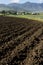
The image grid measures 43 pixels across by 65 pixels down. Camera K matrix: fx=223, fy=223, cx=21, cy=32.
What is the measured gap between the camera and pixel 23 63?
1146 centimetres

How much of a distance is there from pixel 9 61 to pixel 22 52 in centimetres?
249

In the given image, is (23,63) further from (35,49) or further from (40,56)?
(35,49)

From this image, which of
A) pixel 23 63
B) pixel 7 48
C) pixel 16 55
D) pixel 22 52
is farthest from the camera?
pixel 7 48

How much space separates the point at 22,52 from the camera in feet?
46.1

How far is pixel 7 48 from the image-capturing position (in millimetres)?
15000

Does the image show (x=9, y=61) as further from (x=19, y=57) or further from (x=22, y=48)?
(x=22, y=48)

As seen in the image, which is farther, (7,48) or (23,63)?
(7,48)

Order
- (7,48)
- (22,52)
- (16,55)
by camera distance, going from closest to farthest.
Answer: (16,55), (22,52), (7,48)

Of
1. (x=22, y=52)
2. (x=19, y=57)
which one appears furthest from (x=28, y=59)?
(x=22, y=52)

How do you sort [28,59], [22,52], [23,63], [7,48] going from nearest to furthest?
[23,63]
[28,59]
[22,52]
[7,48]

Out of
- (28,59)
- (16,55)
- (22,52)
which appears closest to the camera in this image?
(28,59)

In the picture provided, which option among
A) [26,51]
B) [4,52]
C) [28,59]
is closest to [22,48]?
[26,51]

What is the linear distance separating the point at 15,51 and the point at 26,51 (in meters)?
0.77

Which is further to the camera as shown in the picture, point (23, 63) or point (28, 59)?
point (28, 59)
